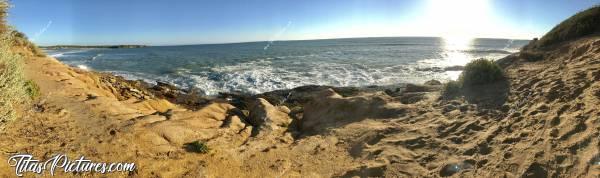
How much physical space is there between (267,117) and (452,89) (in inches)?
235

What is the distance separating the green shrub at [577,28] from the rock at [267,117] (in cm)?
1211

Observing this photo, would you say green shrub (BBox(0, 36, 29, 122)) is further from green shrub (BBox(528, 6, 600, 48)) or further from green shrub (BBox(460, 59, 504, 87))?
green shrub (BBox(528, 6, 600, 48))

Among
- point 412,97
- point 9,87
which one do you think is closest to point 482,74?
point 412,97

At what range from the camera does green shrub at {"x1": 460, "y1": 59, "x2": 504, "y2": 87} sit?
12055 mm

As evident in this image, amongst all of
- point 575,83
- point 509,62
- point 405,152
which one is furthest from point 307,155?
point 509,62

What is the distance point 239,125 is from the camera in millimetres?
11039

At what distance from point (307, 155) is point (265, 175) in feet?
5.13

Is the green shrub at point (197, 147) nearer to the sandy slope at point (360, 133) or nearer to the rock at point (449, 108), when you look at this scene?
the sandy slope at point (360, 133)

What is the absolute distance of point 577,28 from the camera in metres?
16.0

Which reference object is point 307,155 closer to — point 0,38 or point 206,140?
point 206,140

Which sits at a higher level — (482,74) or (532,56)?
(532,56)

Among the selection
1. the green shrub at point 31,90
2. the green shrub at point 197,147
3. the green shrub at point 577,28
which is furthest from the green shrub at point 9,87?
the green shrub at point 577,28

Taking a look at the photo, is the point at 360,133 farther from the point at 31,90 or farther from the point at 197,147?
the point at 31,90

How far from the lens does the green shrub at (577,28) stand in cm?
1588
